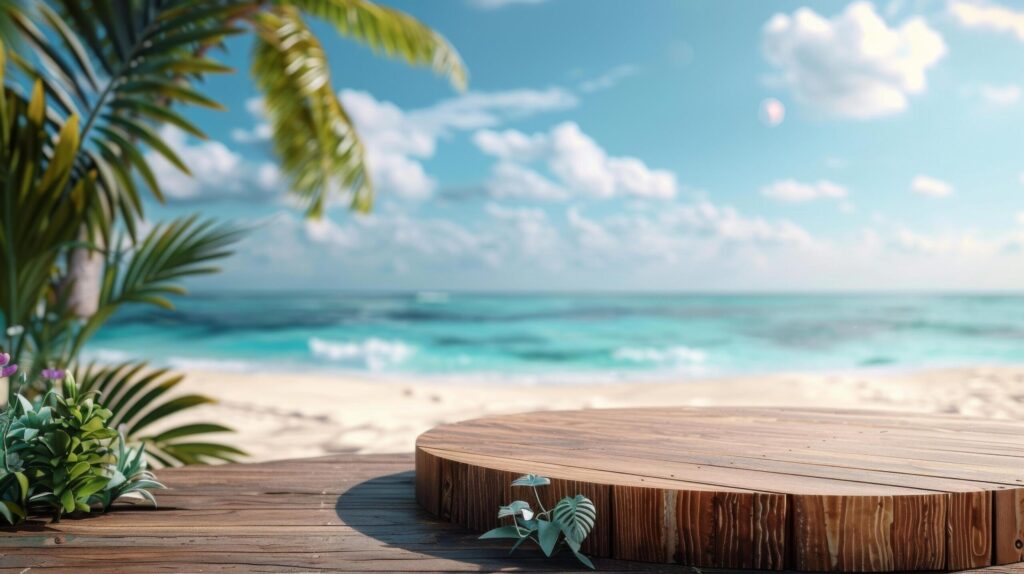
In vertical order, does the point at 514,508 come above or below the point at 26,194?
below

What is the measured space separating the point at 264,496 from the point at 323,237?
1060 inches

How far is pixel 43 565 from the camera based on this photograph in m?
1.52

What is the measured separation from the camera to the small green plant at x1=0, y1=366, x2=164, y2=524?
177 centimetres

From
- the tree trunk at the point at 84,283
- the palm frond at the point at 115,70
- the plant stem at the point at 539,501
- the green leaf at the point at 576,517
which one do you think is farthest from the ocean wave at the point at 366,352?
the green leaf at the point at 576,517

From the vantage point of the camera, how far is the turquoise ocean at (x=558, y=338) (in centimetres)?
1653

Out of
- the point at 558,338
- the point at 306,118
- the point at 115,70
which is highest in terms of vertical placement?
the point at 306,118

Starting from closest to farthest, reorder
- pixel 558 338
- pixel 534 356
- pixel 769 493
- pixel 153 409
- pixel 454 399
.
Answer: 1. pixel 769 493
2. pixel 153 409
3. pixel 454 399
4. pixel 534 356
5. pixel 558 338

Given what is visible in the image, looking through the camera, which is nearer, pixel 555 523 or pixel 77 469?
pixel 555 523

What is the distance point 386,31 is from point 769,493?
7312 millimetres

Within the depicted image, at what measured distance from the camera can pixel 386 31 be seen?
7.60 m

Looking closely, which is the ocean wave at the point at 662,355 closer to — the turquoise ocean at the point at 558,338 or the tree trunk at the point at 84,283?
the turquoise ocean at the point at 558,338

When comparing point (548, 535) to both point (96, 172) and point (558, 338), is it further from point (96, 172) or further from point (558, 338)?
point (558, 338)

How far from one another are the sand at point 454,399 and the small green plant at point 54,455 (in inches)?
150

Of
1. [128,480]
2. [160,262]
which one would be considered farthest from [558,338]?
[128,480]
